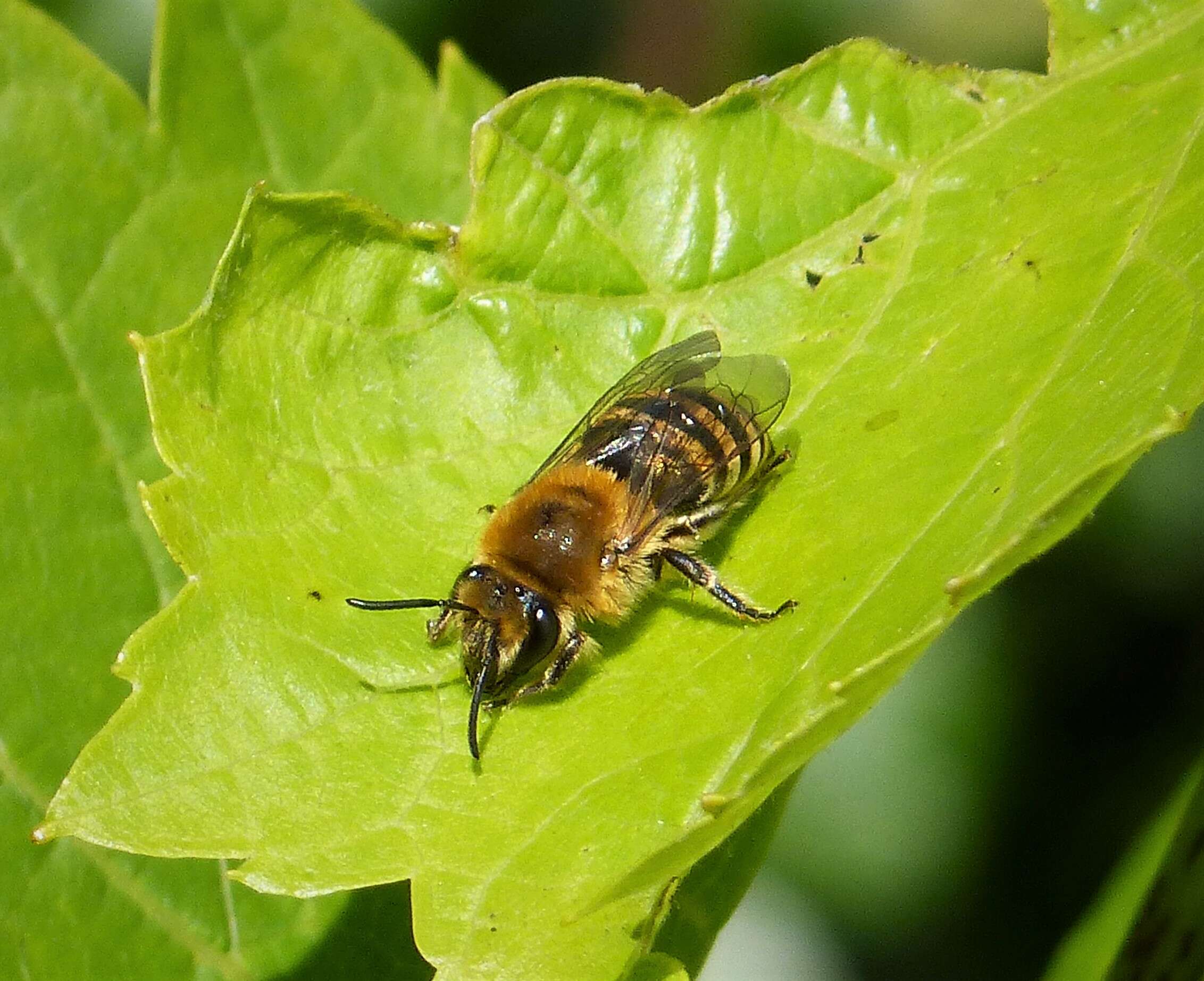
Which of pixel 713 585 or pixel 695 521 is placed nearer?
pixel 713 585

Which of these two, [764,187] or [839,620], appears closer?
[839,620]

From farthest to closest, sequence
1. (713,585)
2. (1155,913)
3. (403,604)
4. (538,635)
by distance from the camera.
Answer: (538,635)
(713,585)
(403,604)
(1155,913)

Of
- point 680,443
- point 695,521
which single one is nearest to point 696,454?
point 680,443

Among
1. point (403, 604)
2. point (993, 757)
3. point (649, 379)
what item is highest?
point (649, 379)

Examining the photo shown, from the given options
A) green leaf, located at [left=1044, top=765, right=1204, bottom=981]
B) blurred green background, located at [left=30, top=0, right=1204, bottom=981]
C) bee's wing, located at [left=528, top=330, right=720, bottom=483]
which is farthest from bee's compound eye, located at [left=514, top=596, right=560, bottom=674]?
blurred green background, located at [left=30, top=0, right=1204, bottom=981]

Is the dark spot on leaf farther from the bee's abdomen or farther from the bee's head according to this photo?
the bee's head

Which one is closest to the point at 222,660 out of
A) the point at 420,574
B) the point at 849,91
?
the point at 420,574

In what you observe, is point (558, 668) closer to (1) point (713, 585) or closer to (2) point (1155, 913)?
(1) point (713, 585)

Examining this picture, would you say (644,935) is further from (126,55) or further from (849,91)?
(126,55)
